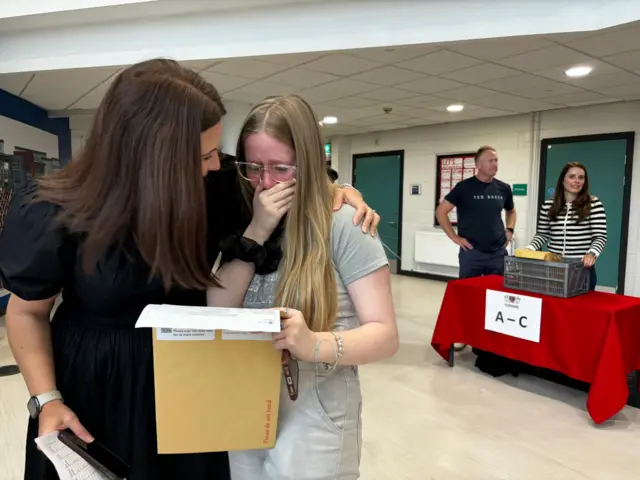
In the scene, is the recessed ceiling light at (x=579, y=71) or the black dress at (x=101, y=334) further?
the recessed ceiling light at (x=579, y=71)

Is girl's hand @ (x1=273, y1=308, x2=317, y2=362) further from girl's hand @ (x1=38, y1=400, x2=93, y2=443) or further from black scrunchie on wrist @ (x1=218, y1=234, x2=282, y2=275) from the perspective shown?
girl's hand @ (x1=38, y1=400, x2=93, y2=443)

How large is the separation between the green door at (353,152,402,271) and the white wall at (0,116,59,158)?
15.9ft

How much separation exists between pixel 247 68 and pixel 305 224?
3.46 m

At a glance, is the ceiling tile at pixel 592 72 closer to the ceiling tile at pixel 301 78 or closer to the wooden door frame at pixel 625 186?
the wooden door frame at pixel 625 186

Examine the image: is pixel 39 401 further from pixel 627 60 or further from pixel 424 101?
pixel 424 101

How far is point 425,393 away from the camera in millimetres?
3092

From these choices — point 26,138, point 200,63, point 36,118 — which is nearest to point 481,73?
point 200,63

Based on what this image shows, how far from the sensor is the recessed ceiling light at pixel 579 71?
4047 millimetres

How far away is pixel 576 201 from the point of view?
3426mm

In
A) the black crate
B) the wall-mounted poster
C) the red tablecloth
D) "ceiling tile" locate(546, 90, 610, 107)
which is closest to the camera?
the red tablecloth

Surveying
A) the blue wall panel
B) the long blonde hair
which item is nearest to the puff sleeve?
the long blonde hair

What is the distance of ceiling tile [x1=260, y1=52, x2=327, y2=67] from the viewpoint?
12.0 ft

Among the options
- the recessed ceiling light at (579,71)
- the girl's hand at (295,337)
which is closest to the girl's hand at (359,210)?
the girl's hand at (295,337)

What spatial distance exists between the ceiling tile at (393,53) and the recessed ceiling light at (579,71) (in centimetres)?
142
